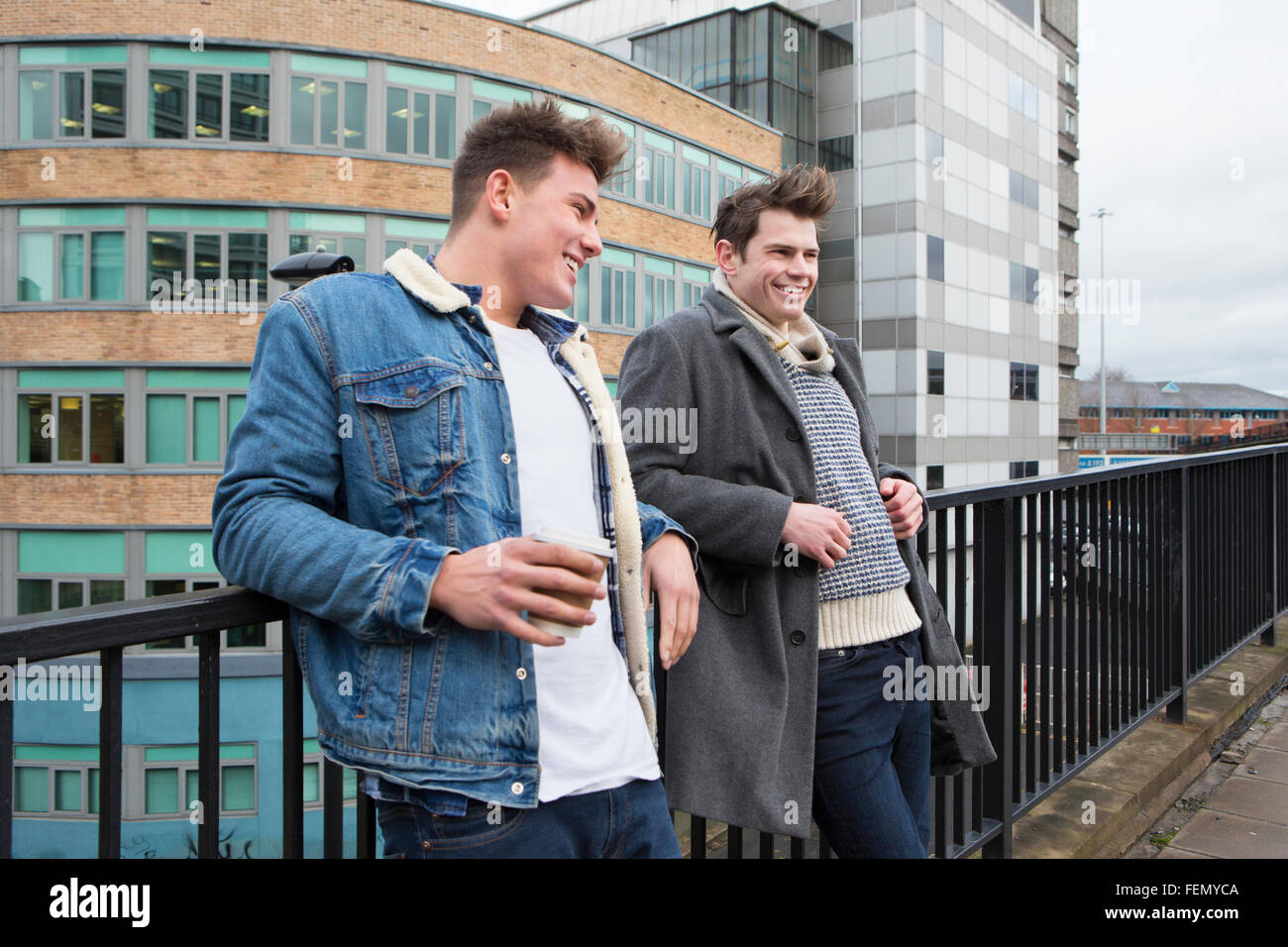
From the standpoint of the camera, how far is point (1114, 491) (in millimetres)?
4074

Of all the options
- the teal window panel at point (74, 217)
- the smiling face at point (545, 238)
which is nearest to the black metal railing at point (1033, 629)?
the smiling face at point (545, 238)

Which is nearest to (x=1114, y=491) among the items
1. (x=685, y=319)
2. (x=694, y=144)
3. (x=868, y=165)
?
(x=685, y=319)

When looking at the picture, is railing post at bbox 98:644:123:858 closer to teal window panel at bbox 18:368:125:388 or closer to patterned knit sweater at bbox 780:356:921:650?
patterned knit sweater at bbox 780:356:921:650

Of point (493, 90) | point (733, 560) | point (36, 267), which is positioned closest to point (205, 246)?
point (36, 267)

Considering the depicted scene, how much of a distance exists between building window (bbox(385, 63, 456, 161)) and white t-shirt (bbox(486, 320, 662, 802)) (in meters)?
25.8

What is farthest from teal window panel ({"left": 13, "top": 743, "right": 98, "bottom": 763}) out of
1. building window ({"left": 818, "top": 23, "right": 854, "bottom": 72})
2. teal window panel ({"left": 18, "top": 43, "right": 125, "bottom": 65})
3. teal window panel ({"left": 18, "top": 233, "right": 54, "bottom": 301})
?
building window ({"left": 818, "top": 23, "right": 854, "bottom": 72})

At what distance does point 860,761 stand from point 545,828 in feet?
3.48

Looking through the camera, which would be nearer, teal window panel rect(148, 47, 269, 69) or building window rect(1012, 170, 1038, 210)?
teal window panel rect(148, 47, 269, 69)

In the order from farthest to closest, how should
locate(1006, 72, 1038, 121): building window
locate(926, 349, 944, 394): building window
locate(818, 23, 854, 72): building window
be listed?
locate(1006, 72, 1038, 121): building window, locate(818, 23, 854, 72): building window, locate(926, 349, 944, 394): building window

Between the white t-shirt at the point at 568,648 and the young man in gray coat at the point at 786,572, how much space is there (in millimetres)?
458

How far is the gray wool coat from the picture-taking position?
2.15m

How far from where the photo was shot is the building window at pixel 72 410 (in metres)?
24.7

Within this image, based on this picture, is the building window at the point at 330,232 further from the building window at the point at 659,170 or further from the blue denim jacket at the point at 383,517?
the blue denim jacket at the point at 383,517

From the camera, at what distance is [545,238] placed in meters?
1.73
